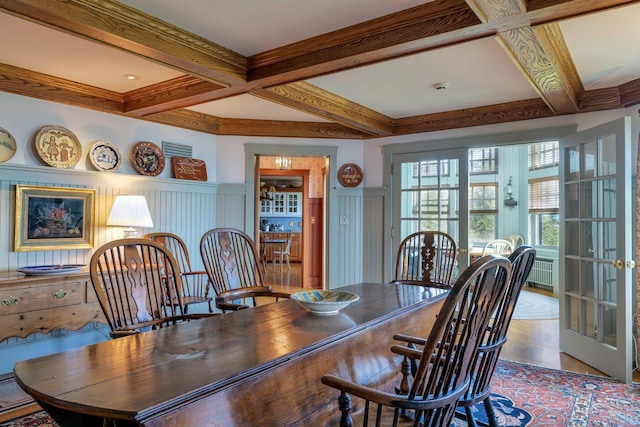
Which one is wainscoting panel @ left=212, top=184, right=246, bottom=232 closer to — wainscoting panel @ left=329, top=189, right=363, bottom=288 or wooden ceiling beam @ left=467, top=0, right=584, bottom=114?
wainscoting panel @ left=329, top=189, right=363, bottom=288

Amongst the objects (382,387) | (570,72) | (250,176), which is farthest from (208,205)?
(570,72)

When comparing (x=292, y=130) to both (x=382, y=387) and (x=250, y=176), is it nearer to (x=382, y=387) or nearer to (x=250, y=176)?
(x=250, y=176)

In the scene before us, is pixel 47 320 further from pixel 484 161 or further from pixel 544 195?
pixel 484 161

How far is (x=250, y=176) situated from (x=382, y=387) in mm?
3516

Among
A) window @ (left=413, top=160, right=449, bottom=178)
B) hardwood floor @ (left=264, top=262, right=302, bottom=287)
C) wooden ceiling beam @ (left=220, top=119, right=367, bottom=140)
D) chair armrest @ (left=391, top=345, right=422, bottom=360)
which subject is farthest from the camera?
hardwood floor @ (left=264, top=262, right=302, bottom=287)

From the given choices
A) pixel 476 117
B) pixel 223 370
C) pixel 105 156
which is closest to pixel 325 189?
pixel 476 117

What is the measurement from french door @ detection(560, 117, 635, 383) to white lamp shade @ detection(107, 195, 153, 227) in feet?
12.9

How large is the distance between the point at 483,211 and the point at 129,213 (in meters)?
7.37

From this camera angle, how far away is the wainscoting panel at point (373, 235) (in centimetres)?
512

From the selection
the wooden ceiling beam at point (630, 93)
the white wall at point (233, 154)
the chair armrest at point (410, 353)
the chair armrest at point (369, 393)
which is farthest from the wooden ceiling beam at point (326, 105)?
the chair armrest at point (369, 393)

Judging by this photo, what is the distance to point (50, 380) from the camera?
1.07 meters

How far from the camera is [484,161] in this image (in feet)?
29.0

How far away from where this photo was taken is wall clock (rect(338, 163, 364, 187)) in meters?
5.18

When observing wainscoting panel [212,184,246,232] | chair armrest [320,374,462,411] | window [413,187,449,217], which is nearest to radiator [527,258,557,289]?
window [413,187,449,217]
